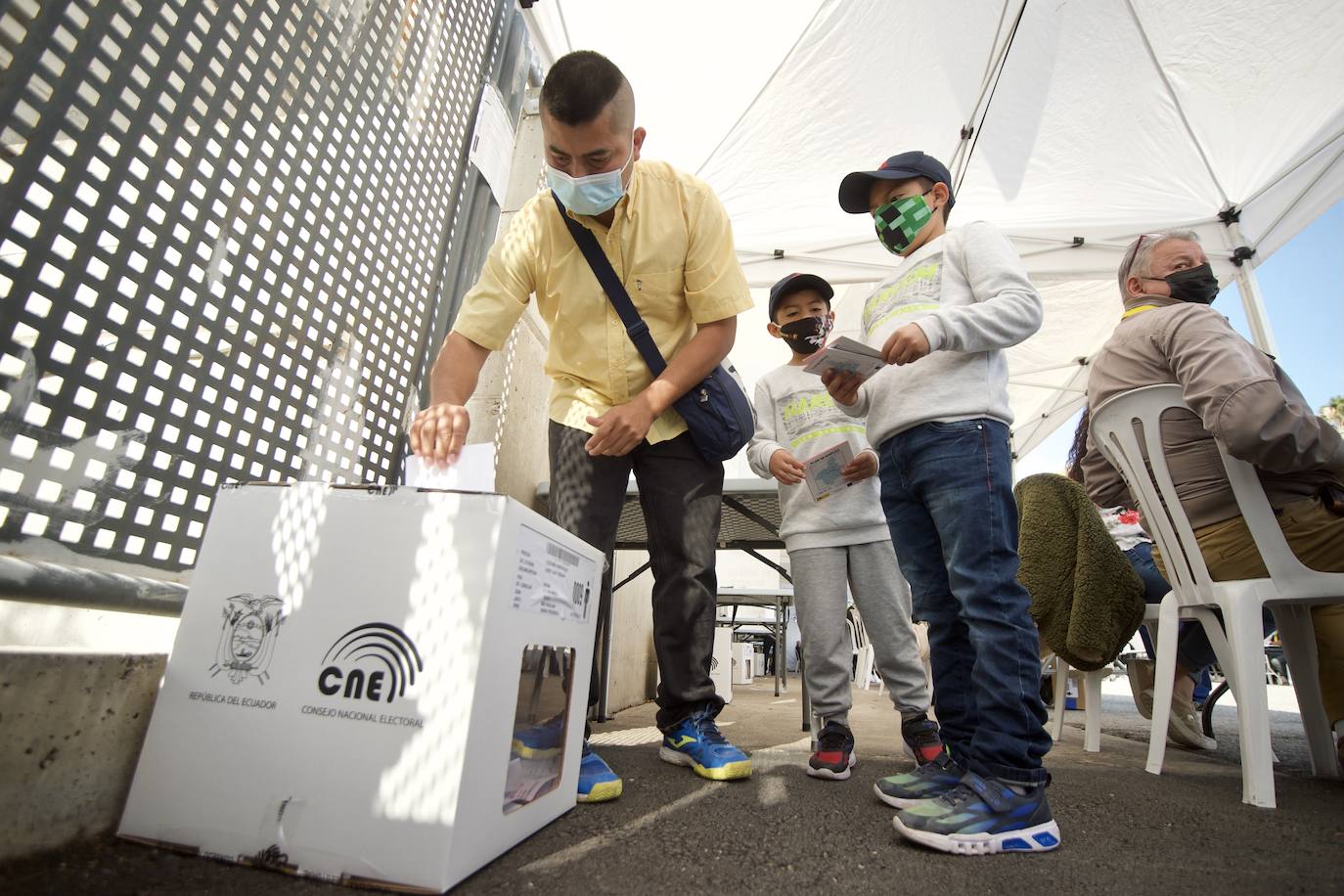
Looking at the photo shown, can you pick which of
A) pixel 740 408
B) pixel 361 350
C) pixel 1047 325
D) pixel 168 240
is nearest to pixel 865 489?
pixel 740 408

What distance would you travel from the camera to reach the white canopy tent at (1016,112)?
3357mm

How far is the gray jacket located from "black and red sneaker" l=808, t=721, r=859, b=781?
0.90 metres

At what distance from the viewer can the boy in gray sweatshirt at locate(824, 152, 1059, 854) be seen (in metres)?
0.94

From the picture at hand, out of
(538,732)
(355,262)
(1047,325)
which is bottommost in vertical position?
(538,732)

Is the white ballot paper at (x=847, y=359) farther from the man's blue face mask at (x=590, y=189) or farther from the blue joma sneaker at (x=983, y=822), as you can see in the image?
the blue joma sneaker at (x=983, y=822)

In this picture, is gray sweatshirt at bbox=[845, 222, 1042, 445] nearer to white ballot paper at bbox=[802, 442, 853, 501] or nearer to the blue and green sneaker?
white ballot paper at bbox=[802, 442, 853, 501]

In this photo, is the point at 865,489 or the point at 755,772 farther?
the point at 865,489

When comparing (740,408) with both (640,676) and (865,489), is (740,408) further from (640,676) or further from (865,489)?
(640,676)

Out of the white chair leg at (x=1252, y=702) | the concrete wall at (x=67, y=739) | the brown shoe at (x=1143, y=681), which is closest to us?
the concrete wall at (x=67, y=739)

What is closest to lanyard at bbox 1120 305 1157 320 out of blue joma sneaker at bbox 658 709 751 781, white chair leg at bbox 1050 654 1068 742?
white chair leg at bbox 1050 654 1068 742

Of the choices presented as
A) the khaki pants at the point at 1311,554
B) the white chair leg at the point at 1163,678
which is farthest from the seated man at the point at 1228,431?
the white chair leg at the point at 1163,678

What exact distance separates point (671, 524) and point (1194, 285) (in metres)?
1.42

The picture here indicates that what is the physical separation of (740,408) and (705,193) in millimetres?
467

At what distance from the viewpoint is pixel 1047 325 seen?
5.78m
